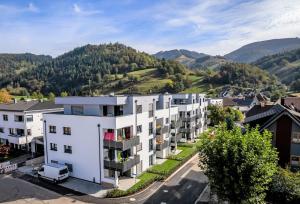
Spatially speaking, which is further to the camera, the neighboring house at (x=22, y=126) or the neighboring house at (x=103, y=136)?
the neighboring house at (x=22, y=126)

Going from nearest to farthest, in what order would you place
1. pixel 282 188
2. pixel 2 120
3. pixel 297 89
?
pixel 282 188
pixel 2 120
pixel 297 89

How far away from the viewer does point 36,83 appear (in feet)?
597

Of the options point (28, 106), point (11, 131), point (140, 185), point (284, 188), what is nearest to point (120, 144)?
point (140, 185)

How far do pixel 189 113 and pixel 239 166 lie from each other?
39227 millimetres

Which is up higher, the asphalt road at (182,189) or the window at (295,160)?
the window at (295,160)

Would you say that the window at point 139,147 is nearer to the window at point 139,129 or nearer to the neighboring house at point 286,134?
the window at point 139,129

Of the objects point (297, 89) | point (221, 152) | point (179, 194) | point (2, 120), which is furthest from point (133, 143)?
point (297, 89)

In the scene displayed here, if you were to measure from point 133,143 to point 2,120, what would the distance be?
111 ft

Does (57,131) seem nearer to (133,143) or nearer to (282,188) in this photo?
(133,143)

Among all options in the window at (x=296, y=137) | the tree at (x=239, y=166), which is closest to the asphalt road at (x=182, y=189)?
the tree at (x=239, y=166)

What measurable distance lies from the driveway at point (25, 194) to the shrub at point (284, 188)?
22.4 metres

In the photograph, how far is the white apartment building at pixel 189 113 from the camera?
60344 millimetres

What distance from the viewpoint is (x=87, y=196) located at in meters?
30.9

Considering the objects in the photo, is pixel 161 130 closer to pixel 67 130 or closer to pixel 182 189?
pixel 182 189
